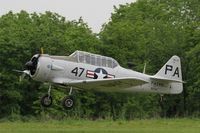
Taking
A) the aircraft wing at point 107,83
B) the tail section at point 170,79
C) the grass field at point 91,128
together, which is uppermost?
the tail section at point 170,79

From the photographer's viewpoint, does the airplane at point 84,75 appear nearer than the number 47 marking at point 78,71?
Yes

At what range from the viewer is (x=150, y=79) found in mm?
37344

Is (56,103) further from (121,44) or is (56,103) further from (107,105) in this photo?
(121,44)

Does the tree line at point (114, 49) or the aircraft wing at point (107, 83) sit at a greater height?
the tree line at point (114, 49)

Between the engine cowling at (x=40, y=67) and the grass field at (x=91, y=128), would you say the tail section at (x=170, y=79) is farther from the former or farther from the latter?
the engine cowling at (x=40, y=67)

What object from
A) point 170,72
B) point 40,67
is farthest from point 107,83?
point 170,72

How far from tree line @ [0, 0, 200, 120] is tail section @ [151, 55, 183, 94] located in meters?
9.77

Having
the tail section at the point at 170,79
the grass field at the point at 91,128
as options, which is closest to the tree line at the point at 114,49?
the grass field at the point at 91,128

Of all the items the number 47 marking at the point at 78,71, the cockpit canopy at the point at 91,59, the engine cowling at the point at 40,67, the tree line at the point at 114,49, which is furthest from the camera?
the tree line at the point at 114,49

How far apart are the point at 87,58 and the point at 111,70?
1.69 meters

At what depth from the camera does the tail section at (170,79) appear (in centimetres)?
3750

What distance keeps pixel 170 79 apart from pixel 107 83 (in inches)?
188

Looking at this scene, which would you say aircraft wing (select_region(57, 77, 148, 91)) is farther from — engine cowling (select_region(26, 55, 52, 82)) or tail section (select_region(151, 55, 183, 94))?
tail section (select_region(151, 55, 183, 94))

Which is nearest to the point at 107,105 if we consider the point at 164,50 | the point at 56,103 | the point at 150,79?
the point at 56,103
